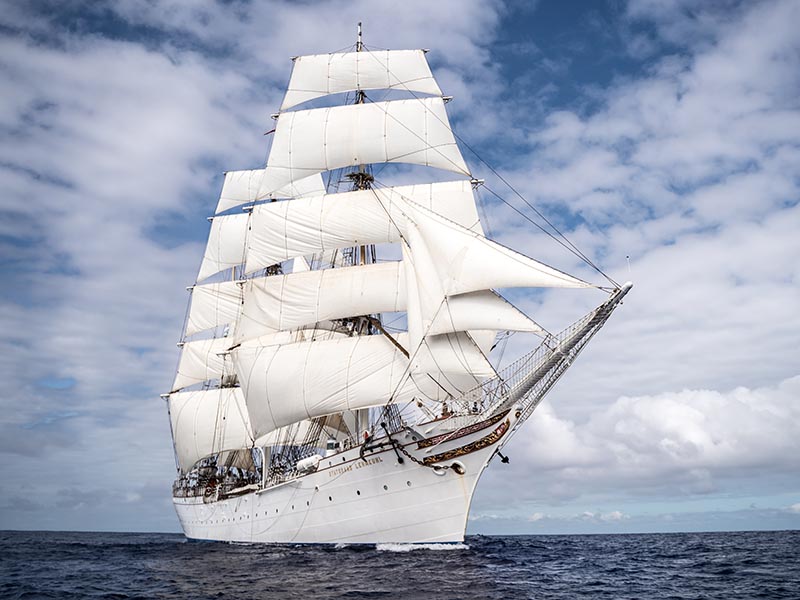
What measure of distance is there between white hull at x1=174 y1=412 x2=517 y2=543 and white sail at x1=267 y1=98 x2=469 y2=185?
20.1 metres

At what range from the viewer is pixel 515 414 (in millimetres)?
33625

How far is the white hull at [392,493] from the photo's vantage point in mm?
→ 33125

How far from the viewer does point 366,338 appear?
42375mm

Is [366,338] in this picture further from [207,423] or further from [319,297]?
[207,423]

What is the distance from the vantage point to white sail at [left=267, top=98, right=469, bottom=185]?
46.6 metres

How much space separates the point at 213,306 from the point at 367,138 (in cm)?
2931

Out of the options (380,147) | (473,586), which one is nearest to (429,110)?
(380,147)

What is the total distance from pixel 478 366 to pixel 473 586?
14.8 meters

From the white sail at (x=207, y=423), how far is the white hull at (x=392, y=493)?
2202cm

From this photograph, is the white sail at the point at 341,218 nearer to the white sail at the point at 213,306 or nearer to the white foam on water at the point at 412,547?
the white foam on water at the point at 412,547

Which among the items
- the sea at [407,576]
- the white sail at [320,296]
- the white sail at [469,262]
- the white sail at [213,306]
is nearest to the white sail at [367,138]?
the white sail at [320,296]

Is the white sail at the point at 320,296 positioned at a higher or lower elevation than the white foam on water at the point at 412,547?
higher

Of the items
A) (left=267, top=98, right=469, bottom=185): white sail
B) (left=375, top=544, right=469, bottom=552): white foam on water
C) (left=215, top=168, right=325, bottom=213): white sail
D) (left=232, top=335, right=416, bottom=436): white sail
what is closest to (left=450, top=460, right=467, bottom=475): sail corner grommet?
(left=375, top=544, right=469, bottom=552): white foam on water

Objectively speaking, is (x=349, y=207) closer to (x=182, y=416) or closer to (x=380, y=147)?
(x=380, y=147)
